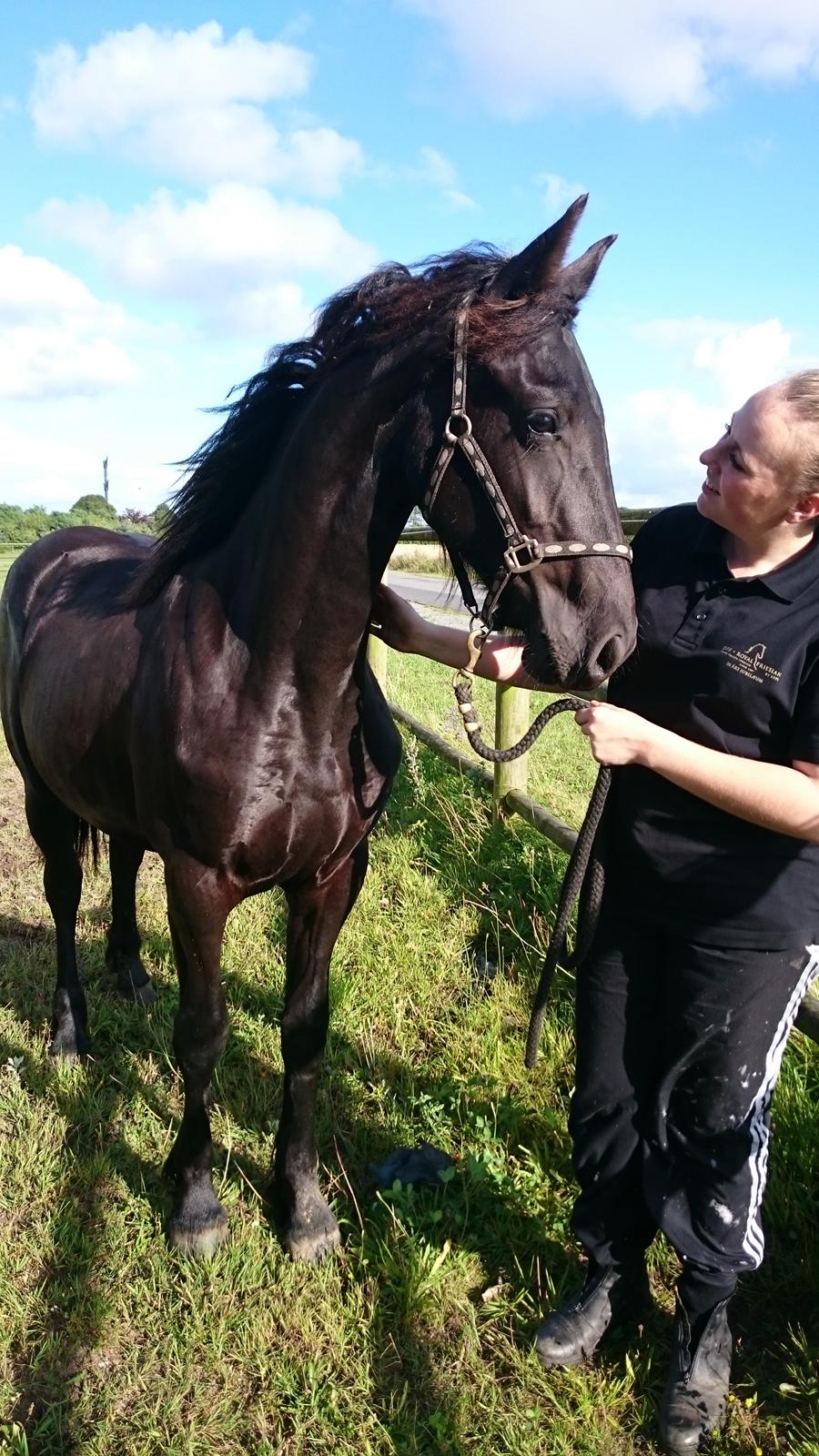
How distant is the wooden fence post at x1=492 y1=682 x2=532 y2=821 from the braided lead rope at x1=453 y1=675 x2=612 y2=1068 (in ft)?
6.57

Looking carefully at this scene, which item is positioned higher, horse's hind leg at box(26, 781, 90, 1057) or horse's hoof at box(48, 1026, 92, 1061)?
horse's hind leg at box(26, 781, 90, 1057)

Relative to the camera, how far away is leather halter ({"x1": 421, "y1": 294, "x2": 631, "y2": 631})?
1.78 meters

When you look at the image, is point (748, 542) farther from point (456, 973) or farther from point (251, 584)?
point (456, 973)

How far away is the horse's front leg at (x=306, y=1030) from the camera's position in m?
2.63

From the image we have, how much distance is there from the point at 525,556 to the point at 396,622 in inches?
28.5

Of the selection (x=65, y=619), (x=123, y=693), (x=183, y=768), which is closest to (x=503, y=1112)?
(x=183, y=768)

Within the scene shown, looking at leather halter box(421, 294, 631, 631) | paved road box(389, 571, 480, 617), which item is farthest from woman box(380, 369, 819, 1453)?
paved road box(389, 571, 480, 617)

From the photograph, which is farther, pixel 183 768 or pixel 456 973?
pixel 456 973


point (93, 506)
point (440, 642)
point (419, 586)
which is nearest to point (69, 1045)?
point (440, 642)

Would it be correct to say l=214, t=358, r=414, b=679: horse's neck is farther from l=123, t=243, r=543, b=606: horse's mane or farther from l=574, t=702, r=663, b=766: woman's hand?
l=574, t=702, r=663, b=766: woman's hand

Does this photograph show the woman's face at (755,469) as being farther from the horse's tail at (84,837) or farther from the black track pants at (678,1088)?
the horse's tail at (84,837)

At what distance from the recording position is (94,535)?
423cm

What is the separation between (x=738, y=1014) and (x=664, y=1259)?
969 millimetres

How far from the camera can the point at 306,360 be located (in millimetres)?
2377
